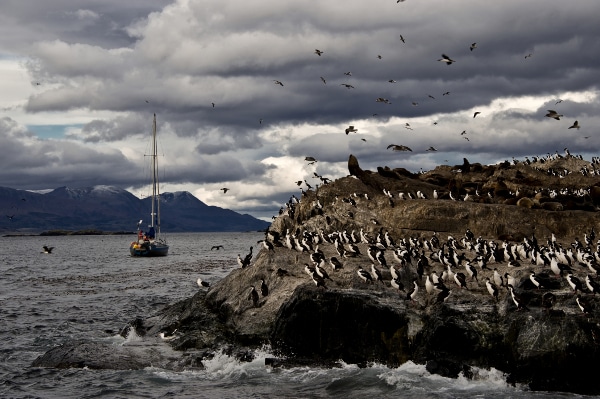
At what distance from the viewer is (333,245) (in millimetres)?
34188

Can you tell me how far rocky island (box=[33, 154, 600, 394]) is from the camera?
20750 mm

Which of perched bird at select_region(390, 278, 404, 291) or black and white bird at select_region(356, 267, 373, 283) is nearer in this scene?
perched bird at select_region(390, 278, 404, 291)

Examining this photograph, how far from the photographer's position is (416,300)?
2373cm

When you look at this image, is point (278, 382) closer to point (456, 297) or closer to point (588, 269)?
point (456, 297)

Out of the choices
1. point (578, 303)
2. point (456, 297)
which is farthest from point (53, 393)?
point (578, 303)

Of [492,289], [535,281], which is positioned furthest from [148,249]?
[535,281]

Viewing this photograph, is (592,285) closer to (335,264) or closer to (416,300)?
(416,300)

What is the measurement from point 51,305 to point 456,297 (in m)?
29.3

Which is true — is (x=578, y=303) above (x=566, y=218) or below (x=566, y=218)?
below

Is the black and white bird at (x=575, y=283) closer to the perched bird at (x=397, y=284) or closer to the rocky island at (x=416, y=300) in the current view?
the rocky island at (x=416, y=300)

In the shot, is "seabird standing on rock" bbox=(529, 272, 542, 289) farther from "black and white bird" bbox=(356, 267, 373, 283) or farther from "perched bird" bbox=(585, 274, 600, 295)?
"black and white bird" bbox=(356, 267, 373, 283)

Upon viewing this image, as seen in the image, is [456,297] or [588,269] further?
[588,269]

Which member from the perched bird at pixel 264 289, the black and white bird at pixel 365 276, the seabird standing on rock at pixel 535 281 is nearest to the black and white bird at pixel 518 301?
the seabird standing on rock at pixel 535 281

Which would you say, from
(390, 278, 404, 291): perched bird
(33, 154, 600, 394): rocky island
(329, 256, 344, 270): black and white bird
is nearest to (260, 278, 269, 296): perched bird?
(33, 154, 600, 394): rocky island
